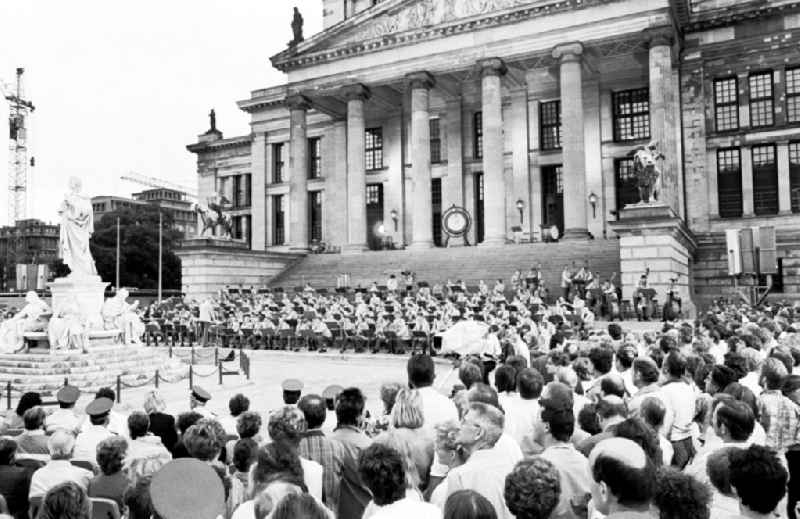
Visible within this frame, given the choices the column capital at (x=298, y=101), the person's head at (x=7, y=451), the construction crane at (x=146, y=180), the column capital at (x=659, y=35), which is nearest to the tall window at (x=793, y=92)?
the column capital at (x=659, y=35)

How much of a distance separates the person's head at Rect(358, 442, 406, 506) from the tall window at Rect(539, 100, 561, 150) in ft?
137

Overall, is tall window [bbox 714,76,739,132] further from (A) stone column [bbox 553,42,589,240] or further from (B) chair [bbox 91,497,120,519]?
(B) chair [bbox 91,497,120,519]

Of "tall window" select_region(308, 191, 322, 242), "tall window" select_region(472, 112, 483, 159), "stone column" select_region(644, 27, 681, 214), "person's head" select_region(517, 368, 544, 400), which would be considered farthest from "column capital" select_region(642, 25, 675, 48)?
"person's head" select_region(517, 368, 544, 400)

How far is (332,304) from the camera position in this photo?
98.8 ft

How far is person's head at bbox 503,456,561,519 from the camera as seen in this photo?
11.0 feet

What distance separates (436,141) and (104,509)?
147ft

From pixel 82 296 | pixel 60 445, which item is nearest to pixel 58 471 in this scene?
pixel 60 445

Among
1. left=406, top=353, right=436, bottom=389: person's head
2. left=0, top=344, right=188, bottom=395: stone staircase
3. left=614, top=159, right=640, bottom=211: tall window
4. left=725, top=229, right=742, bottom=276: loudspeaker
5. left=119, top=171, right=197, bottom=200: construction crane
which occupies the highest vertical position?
left=119, top=171, right=197, bottom=200: construction crane

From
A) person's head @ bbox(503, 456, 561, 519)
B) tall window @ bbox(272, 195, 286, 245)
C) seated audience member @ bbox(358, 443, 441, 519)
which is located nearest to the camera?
person's head @ bbox(503, 456, 561, 519)

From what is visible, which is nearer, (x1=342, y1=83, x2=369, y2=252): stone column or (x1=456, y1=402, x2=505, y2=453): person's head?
(x1=456, y1=402, x2=505, y2=453): person's head

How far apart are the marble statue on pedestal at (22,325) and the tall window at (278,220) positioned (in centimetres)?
3693

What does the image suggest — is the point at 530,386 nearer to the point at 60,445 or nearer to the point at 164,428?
the point at 164,428

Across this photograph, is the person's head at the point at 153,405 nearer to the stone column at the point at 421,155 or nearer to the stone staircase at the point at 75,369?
the stone staircase at the point at 75,369

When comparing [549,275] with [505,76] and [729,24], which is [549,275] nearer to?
[505,76]
